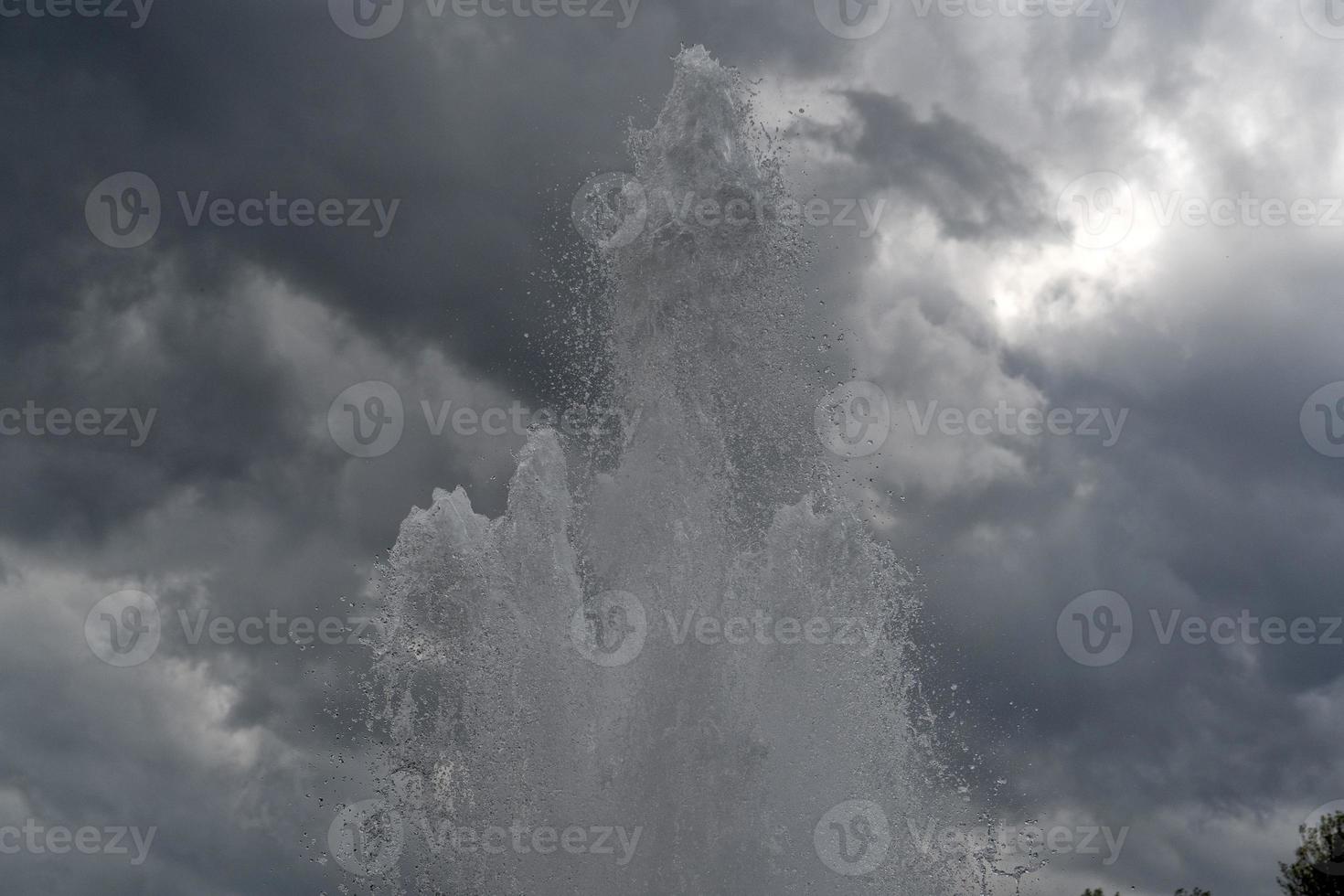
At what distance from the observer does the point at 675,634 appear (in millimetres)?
21938

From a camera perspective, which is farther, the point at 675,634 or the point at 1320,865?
the point at 1320,865

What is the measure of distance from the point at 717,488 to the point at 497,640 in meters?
5.77

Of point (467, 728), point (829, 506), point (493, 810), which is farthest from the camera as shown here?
point (829, 506)

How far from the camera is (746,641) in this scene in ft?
73.2

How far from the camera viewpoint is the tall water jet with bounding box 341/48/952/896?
20.5m

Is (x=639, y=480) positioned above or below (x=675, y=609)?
above

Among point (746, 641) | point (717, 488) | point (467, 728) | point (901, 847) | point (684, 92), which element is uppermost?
point (684, 92)

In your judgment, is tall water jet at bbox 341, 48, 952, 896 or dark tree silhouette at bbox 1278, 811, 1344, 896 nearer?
tall water jet at bbox 341, 48, 952, 896

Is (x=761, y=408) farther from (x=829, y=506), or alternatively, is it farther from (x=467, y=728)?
(x=467, y=728)

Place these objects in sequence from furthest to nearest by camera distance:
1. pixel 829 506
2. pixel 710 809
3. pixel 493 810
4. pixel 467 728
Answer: pixel 829 506
pixel 467 728
pixel 493 810
pixel 710 809

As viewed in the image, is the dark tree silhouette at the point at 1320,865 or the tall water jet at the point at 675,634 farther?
the dark tree silhouette at the point at 1320,865

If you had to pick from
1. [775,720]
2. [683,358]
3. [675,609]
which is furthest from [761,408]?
[775,720]

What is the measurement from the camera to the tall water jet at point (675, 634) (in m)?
20.5

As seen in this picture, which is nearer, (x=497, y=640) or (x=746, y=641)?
(x=746, y=641)
